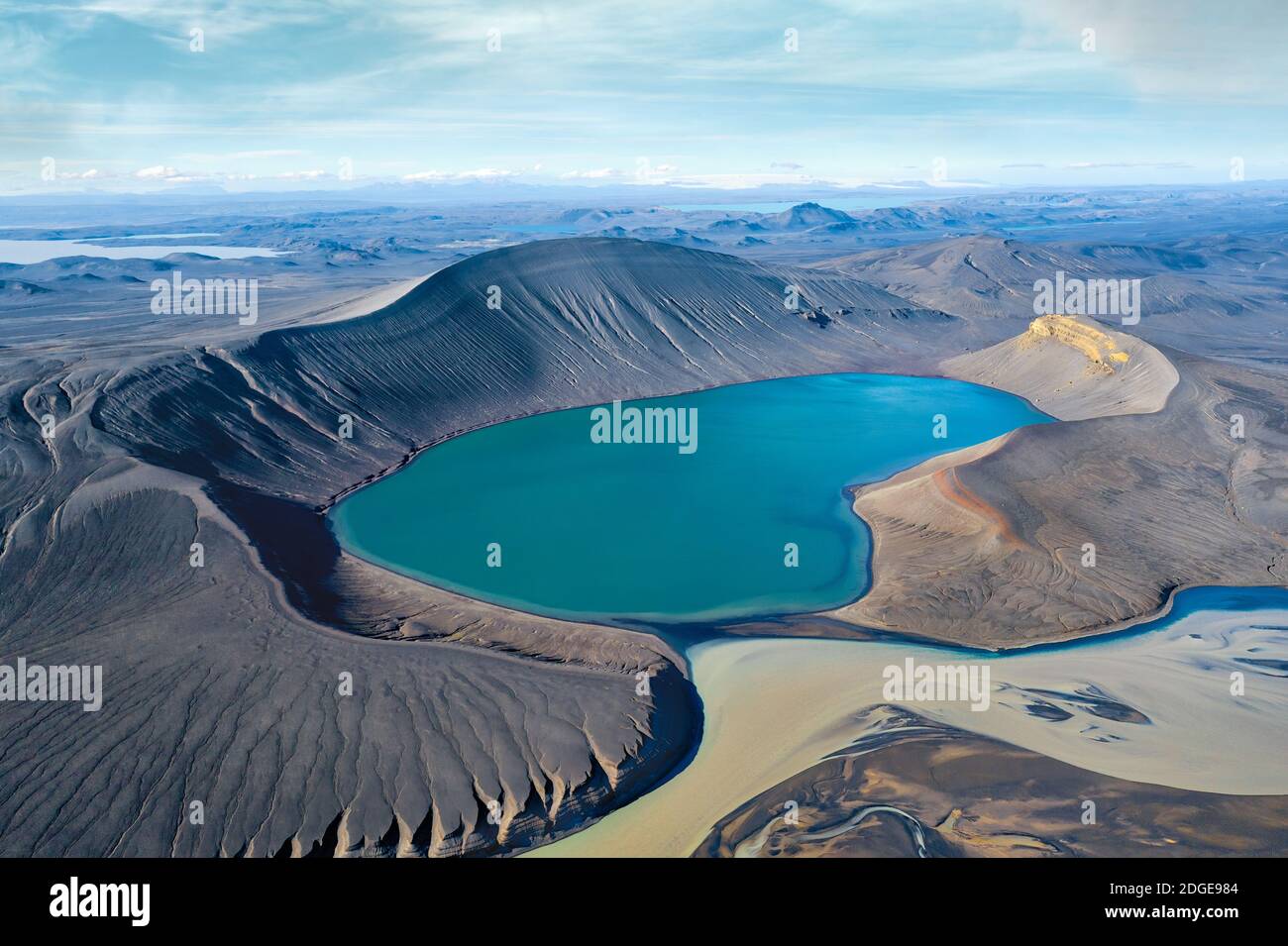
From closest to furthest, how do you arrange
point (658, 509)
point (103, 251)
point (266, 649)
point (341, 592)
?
point (266, 649)
point (341, 592)
point (658, 509)
point (103, 251)

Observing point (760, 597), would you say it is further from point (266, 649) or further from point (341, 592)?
point (266, 649)

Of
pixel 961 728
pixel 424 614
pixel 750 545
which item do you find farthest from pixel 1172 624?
pixel 424 614

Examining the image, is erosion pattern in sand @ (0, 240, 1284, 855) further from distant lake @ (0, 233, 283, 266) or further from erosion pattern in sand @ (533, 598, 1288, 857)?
distant lake @ (0, 233, 283, 266)

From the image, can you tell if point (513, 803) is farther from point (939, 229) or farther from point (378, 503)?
point (939, 229)

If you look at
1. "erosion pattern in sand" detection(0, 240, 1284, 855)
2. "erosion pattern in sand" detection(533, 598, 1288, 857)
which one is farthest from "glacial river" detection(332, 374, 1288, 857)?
"erosion pattern in sand" detection(0, 240, 1284, 855)

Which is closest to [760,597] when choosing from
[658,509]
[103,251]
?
[658,509]

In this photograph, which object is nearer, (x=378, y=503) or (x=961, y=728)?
(x=961, y=728)

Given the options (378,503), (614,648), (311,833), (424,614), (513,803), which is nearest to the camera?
(311,833)
